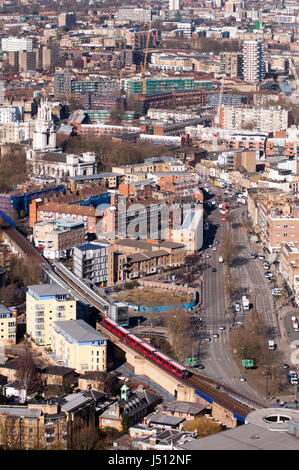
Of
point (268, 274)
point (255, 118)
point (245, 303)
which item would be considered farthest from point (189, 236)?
point (255, 118)

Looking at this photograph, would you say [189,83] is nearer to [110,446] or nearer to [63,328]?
[63,328]

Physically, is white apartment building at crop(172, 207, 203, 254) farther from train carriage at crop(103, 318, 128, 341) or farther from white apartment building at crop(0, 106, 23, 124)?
white apartment building at crop(0, 106, 23, 124)

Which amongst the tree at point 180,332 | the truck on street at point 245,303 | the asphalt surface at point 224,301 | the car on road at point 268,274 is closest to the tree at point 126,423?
the asphalt surface at point 224,301

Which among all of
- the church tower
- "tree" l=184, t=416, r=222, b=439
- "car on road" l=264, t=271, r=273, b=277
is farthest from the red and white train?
the church tower

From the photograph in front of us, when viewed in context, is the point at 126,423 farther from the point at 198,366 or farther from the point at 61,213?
the point at 61,213

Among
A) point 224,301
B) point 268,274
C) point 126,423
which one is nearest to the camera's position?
point 126,423

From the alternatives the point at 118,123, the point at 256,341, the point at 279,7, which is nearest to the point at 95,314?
the point at 256,341
